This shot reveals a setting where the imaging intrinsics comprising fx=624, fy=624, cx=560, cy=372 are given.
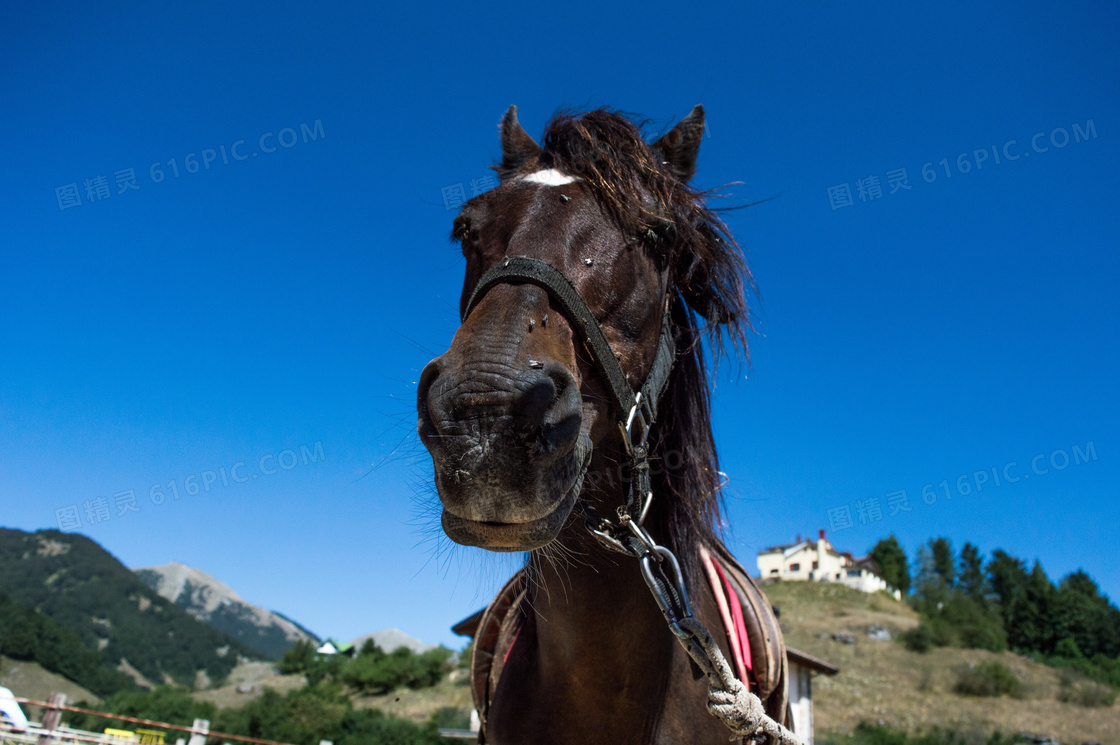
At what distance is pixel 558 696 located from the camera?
7.59 feet

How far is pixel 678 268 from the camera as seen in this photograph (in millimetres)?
2525

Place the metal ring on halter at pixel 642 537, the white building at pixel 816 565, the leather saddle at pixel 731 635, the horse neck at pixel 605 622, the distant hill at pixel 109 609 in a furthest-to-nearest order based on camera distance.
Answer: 1. the distant hill at pixel 109 609
2. the white building at pixel 816 565
3. the leather saddle at pixel 731 635
4. the horse neck at pixel 605 622
5. the metal ring on halter at pixel 642 537

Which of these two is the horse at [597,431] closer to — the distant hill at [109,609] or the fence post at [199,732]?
the fence post at [199,732]

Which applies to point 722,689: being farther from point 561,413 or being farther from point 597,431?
point 561,413

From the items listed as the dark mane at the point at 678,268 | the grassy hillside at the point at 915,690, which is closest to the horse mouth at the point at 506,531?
the dark mane at the point at 678,268

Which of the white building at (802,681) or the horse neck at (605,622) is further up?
the horse neck at (605,622)

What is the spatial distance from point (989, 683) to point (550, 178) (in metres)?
56.4

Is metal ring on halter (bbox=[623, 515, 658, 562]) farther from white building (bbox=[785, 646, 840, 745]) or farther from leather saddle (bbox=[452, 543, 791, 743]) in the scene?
white building (bbox=[785, 646, 840, 745])

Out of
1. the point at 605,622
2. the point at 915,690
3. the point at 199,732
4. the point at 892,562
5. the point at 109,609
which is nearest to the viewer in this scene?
the point at 605,622

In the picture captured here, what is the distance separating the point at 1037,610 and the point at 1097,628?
5.02m

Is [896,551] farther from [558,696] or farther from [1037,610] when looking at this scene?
[558,696]

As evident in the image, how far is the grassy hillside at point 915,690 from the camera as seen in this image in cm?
3722

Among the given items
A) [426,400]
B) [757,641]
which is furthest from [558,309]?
[757,641]

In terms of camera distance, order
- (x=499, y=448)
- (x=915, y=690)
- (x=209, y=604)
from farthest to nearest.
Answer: (x=209, y=604) → (x=915, y=690) → (x=499, y=448)
